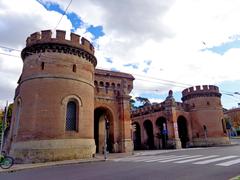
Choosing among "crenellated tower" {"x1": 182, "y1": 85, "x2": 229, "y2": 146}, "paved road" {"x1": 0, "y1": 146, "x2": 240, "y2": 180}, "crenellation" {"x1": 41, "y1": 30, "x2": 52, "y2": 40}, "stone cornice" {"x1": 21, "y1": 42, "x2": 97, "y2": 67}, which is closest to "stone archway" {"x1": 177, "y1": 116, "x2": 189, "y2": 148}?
"crenellated tower" {"x1": 182, "y1": 85, "x2": 229, "y2": 146}

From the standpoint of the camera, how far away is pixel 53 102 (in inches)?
705

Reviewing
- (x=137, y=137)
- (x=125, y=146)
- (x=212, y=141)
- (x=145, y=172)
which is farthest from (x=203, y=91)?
(x=145, y=172)

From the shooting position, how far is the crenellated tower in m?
36.0

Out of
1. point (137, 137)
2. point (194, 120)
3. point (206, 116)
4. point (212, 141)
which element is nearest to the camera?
point (212, 141)

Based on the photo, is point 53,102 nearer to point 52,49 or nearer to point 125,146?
point 52,49

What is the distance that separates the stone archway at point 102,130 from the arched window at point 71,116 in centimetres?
573

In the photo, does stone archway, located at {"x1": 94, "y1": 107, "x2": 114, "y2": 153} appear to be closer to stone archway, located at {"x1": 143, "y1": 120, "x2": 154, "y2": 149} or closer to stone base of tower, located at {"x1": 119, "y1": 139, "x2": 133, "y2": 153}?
stone base of tower, located at {"x1": 119, "y1": 139, "x2": 133, "y2": 153}

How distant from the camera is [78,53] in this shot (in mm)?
20031

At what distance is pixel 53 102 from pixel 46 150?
383cm

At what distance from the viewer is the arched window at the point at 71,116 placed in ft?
61.6

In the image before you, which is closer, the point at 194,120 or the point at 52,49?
the point at 52,49

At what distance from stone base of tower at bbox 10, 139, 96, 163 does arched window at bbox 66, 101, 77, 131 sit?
1.32 metres

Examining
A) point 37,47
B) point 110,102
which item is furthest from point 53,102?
point 110,102

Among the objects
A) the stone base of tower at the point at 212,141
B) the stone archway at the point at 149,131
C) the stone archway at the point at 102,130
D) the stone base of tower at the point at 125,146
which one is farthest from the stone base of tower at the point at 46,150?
the stone base of tower at the point at 212,141
